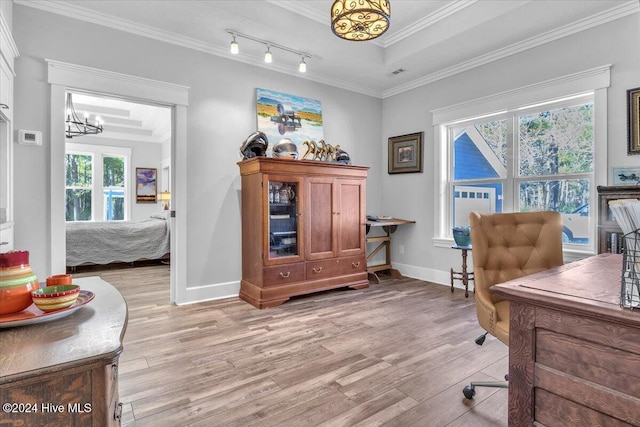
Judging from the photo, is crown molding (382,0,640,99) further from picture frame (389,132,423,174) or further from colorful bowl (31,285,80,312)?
colorful bowl (31,285,80,312)

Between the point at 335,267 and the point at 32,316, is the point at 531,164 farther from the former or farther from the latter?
the point at 32,316

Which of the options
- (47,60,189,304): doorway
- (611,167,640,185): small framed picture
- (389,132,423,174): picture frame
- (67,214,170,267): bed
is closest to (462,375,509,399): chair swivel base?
(611,167,640,185): small framed picture

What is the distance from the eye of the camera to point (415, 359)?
2.30 meters

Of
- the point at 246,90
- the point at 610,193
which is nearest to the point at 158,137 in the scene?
the point at 246,90

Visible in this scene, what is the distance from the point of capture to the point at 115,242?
5574 millimetres

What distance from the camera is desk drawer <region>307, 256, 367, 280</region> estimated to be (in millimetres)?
3855

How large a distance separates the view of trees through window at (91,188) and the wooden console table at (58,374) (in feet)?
26.8

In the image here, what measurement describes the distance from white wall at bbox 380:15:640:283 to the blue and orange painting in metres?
1.31

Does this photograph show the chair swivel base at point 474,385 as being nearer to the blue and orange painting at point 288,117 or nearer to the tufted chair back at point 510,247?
the tufted chair back at point 510,247

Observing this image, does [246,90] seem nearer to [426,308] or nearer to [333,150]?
[333,150]

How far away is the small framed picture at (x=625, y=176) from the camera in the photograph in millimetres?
2850

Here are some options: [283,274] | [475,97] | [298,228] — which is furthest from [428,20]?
[283,274]

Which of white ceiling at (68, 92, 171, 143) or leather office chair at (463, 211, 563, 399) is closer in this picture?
leather office chair at (463, 211, 563, 399)

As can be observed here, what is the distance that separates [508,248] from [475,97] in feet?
8.82
